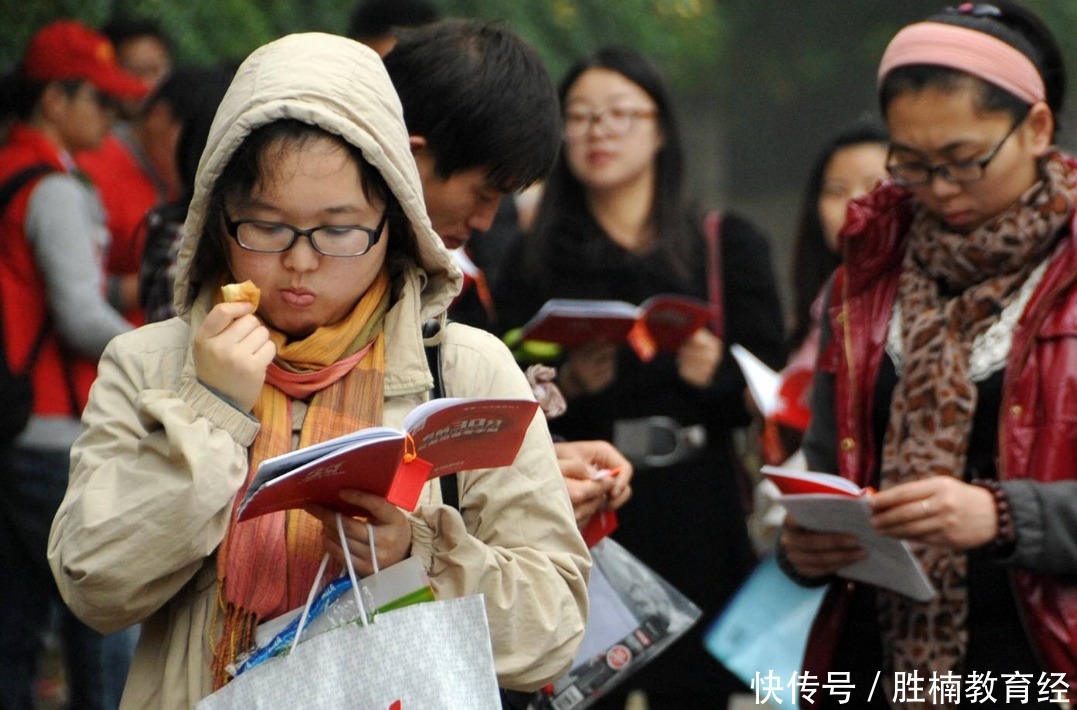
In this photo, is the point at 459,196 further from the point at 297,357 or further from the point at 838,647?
the point at 838,647

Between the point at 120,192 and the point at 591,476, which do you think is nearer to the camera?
the point at 591,476

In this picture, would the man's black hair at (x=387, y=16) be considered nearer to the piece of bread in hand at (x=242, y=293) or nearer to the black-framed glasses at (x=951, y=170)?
the black-framed glasses at (x=951, y=170)

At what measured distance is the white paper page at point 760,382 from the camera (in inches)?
190

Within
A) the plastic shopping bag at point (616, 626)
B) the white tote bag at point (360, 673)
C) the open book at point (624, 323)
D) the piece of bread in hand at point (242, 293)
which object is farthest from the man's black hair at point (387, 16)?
the white tote bag at point (360, 673)

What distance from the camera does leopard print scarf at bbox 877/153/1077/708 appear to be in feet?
11.6

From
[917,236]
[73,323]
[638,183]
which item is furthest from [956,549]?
[73,323]

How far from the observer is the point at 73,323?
5359 mm

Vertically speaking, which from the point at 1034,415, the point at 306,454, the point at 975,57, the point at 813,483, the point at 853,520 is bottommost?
the point at 853,520

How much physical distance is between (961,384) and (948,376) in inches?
1.3

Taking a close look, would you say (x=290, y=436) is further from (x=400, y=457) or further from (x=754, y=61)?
(x=754, y=61)

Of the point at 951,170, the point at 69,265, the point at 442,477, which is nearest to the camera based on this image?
the point at 442,477

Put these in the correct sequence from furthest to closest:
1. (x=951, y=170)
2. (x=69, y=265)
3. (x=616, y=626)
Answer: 1. (x=69, y=265)
2. (x=951, y=170)
3. (x=616, y=626)

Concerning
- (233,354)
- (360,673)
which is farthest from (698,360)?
(360,673)

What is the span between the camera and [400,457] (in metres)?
2.40
